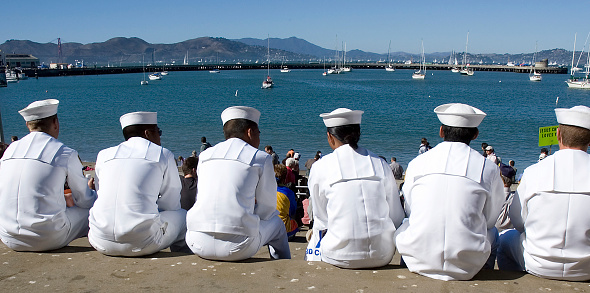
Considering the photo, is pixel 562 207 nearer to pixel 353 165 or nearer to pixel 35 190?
pixel 353 165

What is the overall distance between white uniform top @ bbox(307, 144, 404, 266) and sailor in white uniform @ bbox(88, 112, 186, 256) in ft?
4.24

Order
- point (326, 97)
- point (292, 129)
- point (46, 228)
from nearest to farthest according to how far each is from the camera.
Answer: point (46, 228) → point (292, 129) → point (326, 97)

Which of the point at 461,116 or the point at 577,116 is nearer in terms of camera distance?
the point at 577,116

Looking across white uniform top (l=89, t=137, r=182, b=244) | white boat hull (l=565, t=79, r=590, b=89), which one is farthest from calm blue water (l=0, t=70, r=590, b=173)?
white uniform top (l=89, t=137, r=182, b=244)

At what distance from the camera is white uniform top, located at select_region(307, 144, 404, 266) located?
3674 millimetres

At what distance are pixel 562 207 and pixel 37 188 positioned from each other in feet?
12.7

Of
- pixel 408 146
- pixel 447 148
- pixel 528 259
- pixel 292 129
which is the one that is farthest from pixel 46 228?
pixel 292 129

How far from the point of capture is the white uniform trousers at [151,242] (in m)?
4.03

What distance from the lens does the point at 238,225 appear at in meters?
3.79

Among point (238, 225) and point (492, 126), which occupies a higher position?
point (238, 225)

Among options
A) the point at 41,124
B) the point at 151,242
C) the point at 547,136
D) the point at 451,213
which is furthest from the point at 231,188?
the point at 547,136

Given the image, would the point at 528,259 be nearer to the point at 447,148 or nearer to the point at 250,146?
the point at 447,148

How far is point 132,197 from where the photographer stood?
12.8 feet

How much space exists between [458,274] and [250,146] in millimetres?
1786
